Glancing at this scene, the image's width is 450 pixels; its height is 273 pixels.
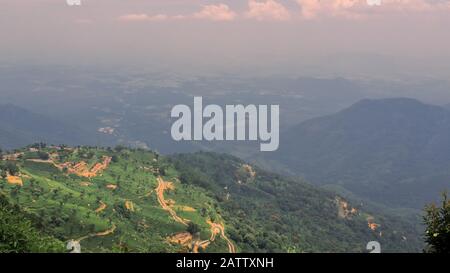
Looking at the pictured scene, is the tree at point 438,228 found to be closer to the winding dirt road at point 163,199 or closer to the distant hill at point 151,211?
the distant hill at point 151,211

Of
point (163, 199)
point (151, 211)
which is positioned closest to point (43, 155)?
point (163, 199)

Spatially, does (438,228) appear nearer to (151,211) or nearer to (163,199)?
(151,211)

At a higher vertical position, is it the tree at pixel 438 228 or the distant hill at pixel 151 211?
the tree at pixel 438 228

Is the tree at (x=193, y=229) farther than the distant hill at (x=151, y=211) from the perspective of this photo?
Yes

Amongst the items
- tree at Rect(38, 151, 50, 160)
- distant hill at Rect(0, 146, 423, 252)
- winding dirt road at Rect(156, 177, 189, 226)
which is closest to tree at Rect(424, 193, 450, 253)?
distant hill at Rect(0, 146, 423, 252)

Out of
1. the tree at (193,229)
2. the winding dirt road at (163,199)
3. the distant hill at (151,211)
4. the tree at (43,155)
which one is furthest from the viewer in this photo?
the tree at (43,155)

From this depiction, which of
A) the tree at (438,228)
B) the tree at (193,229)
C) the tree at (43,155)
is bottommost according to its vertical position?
the tree at (193,229)

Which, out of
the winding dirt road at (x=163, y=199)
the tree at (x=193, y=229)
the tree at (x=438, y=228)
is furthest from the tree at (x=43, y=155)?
the tree at (x=438, y=228)
